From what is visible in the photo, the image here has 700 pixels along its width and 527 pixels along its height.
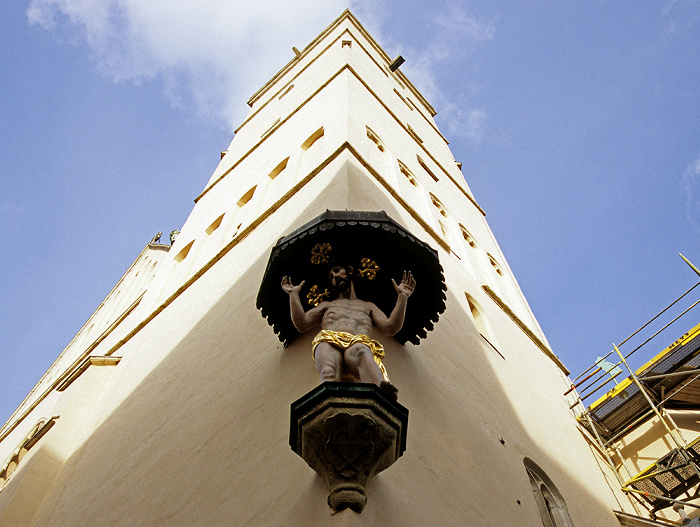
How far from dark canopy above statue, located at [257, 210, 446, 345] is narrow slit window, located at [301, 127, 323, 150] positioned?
6896mm

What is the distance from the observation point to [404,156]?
13.9m

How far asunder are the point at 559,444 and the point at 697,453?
7.81ft

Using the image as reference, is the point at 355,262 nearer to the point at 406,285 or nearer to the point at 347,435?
the point at 406,285

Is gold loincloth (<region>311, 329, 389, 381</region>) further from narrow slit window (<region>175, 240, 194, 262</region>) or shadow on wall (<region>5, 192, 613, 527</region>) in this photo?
narrow slit window (<region>175, 240, 194, 262</region>)

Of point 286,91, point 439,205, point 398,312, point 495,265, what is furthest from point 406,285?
point 286,91

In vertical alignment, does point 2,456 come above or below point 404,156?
below

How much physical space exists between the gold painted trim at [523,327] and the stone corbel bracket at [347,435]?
699 centimetres

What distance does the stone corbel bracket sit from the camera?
4148mm

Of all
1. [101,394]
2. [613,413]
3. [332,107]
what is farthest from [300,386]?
[332,107]

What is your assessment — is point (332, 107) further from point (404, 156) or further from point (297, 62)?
point (297, 62)

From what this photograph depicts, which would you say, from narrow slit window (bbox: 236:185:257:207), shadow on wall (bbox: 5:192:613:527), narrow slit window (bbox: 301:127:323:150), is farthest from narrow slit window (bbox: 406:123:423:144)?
shadow on wall (bbox: 5:192:613:527)

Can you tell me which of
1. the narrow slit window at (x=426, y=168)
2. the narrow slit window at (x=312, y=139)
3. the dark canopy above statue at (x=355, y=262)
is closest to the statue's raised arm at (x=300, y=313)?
the dark canopy above statue at (x=355, y=262)

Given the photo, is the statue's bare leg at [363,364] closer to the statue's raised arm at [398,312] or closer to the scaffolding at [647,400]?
the statue's raised arm at [398,312]

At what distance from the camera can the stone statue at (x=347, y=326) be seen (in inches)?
189
